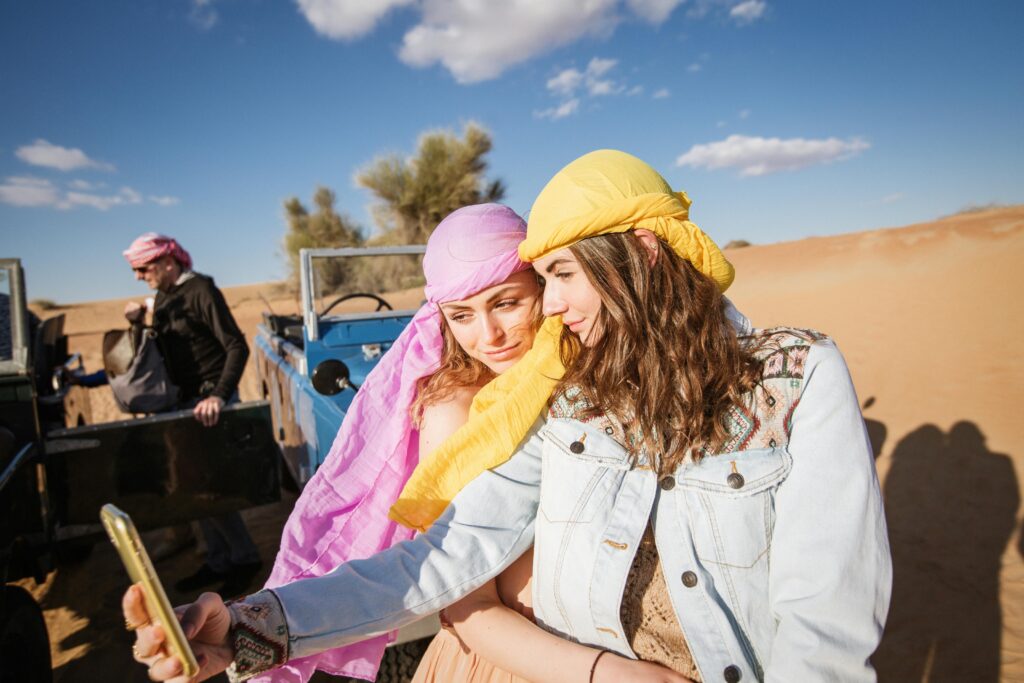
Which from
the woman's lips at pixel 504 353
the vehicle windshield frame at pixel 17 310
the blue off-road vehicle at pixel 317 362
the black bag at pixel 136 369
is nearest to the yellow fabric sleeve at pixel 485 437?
the woman's lips at pixel 504 353

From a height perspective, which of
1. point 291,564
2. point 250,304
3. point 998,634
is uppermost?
point 250,304

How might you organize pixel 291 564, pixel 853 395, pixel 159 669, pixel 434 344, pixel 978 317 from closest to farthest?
pixel 159 669 → pixel 853 395 → pixel 291 564 → pixel 434 344 → pixel 978 317

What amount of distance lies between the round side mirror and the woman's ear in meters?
1.95

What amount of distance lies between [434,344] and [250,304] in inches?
1147

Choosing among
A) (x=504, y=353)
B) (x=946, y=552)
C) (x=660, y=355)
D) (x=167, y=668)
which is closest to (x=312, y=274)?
(x=504, y=353)

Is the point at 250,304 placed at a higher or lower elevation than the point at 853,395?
higher

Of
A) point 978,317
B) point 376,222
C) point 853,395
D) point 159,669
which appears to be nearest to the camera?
point 159,669

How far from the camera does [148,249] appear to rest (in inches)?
149

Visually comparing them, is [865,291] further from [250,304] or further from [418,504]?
[250,304]

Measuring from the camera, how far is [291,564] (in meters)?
1.60

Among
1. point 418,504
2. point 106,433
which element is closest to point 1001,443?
point 418,504

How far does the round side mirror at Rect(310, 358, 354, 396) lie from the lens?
2863mm

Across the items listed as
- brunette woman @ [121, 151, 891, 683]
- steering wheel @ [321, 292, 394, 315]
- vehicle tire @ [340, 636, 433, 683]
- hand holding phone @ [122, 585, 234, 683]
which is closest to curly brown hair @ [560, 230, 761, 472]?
brunette woman @ [121, 151, 891, 683]

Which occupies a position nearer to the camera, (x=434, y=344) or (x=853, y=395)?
(x=853, y=395)
